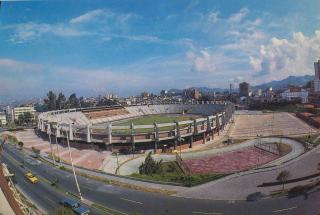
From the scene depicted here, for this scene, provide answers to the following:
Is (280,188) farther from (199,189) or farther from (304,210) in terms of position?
(199,189)

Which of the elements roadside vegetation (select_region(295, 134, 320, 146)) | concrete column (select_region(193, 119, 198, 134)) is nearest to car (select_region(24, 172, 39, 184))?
roadside vegetation (select_region(295, 134, 320, 146))

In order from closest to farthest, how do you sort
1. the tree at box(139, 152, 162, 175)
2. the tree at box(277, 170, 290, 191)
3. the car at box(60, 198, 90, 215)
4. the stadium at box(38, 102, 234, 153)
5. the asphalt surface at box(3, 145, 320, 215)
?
the asphalt surface at box(3, 145, 320, 215) → the tree at box(277, 170, 290, 191) → the car at box(60, 198, 90, 215) → the tree at box(139, 152, 162, 175) → the stadium at box(38, 102, 234, 153)

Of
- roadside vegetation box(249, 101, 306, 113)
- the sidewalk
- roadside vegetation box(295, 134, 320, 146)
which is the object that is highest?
roadside vegetation box(249, 101, 306, 113)

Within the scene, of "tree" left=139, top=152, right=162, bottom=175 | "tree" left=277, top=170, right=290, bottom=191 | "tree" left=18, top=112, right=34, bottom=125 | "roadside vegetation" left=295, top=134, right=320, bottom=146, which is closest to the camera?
"tree" left=277, top=170, right=290, bottom=191

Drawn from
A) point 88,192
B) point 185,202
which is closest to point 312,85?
point 185,202

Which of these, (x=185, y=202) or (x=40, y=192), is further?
(x=40, y=192)

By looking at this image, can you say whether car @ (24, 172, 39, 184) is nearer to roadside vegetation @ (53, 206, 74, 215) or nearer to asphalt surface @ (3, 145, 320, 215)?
asphalt surface @ (3, 145, 320, 215)
